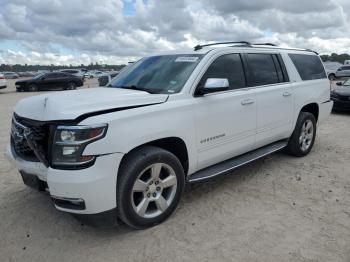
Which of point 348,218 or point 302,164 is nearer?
point 348,218

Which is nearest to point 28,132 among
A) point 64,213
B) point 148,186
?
point 64,213

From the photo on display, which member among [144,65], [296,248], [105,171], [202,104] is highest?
[144,65]

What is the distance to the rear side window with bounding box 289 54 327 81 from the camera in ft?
19.0

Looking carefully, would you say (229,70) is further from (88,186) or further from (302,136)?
(88,186)

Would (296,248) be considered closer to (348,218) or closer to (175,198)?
(348,218)

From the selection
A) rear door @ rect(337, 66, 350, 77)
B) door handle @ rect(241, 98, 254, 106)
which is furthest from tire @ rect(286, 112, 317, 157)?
rear door @ rect(337, 66, 350, 77)

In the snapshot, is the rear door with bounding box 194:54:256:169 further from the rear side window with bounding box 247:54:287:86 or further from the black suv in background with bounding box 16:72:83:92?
the black suv in background with bounding box 16:72:83:92

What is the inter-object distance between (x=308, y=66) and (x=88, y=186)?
15.1 ft

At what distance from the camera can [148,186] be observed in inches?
139

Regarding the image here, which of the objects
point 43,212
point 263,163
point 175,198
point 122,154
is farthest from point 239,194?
point 43,212

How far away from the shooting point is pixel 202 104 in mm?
3945

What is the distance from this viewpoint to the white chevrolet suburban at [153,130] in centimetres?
308

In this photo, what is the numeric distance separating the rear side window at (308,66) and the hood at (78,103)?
9.95ft

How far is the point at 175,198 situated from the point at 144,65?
1901 millimetres
